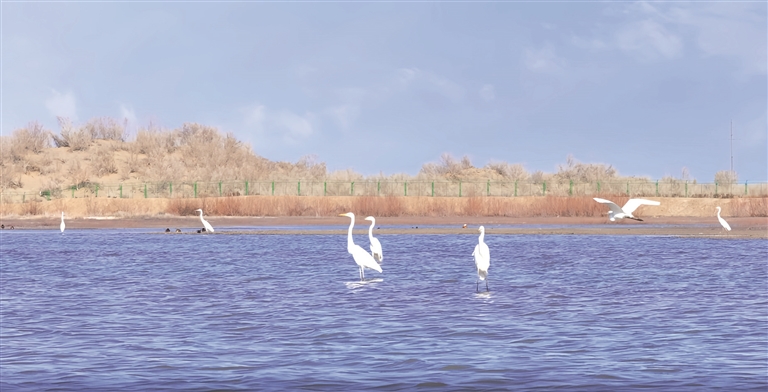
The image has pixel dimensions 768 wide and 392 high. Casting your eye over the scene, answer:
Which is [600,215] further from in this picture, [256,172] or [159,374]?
[159,374]

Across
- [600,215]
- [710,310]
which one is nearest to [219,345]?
[710,310]

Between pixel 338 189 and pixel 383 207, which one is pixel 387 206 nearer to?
pixel 383 207

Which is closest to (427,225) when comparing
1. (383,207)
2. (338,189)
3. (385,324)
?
(383,207)

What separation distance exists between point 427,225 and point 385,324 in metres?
36.6

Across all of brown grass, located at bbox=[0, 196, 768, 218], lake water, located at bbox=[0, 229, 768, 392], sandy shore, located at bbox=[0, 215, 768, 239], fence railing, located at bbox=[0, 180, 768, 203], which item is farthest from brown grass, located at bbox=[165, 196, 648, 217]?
lake water, located at bbox=[0, 229, 768, 392]

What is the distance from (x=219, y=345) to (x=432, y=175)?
268 ft

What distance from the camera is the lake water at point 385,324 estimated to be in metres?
10.8

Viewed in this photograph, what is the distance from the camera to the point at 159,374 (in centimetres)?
1095

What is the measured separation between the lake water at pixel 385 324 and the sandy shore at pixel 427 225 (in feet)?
50.5

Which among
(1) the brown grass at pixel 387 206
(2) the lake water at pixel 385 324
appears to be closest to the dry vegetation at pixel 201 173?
(1) the brown grass at pixel 387 206

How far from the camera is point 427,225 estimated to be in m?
51.2

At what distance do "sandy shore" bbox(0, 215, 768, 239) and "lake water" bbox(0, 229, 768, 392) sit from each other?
15.4m

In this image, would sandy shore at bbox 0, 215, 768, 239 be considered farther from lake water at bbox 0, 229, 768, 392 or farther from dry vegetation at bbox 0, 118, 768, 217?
lake water at bbox 0, 229, 768, 392

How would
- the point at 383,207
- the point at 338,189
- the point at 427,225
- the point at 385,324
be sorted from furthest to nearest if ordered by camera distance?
the point at 338,189
the point at 383,207
the point at 427,225
the point at 385,324
